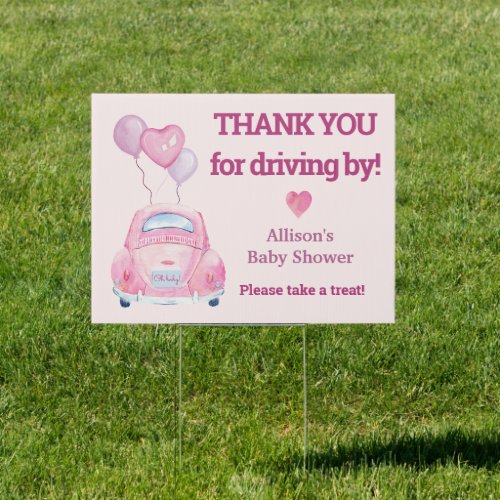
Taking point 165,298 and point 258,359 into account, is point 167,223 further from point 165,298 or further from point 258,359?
point 258,359

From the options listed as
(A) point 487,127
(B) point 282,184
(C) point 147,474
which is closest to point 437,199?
(A) point 487,127

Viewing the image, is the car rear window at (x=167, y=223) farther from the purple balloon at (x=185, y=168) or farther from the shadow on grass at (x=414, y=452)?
the shadow on grass at (x=414, y=452)

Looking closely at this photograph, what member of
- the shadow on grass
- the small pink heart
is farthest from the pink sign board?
the shadow on grass

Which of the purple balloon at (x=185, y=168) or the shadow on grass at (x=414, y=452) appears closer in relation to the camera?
the purple balloon at (x=185, y=168)

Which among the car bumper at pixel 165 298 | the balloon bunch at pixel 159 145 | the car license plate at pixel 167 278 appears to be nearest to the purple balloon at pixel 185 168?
the balloon bunch at pixel 159 145

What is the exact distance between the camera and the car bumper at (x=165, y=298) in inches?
169

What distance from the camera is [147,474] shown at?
4.43m

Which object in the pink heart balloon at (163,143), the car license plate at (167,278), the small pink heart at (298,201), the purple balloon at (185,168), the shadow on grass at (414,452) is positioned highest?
the pink heart balloon at (163,143)

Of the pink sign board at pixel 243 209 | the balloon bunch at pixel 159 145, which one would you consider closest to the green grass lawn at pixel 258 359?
the pink sign board at pixel 243 209

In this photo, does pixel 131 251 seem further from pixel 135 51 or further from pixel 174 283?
pixel 135 51

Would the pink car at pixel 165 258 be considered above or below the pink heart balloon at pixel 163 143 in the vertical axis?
below

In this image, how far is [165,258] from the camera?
4.29 m

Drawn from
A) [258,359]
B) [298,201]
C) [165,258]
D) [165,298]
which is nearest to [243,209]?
[298,201]

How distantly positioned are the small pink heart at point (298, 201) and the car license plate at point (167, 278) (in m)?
0.54
